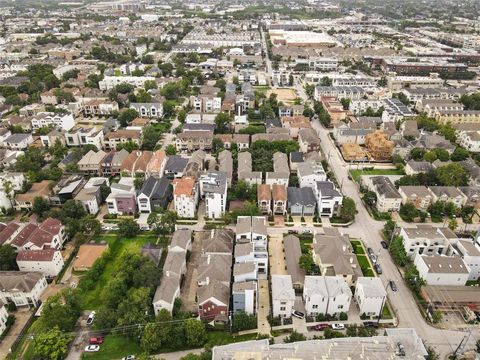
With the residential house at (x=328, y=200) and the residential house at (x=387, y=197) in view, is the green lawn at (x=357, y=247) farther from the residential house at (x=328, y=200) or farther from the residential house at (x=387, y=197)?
the residential house at (x=387, y=197)

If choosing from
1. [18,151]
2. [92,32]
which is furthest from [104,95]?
[92,32]

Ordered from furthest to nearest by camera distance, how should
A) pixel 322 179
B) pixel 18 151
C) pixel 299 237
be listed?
pixel 18 151 → pixel 322 179 → pixel 299 237

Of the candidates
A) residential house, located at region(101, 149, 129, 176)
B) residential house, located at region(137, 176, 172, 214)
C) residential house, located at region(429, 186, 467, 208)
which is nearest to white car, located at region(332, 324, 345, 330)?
residential house, located at region(137, 176, 172, 214)

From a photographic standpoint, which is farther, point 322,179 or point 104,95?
point 104,95

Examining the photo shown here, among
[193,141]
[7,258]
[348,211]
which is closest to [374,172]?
[348,211]

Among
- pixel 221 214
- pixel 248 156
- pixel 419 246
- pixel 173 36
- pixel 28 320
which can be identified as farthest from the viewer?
pixel 173 36

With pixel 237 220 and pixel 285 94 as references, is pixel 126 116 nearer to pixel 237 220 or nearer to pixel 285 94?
pixel 285 94

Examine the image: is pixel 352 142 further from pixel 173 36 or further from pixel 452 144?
pixel 173 36
